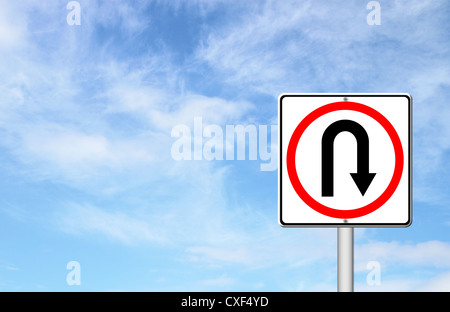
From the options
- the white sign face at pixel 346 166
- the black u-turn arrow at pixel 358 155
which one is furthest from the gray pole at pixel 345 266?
the black u-turn arrow at pixel 358 155

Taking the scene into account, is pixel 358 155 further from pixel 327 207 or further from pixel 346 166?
pixel 327 207

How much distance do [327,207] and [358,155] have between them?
48 cm

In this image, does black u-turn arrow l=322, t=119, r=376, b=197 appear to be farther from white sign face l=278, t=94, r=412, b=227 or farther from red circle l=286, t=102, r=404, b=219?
red circle l=286, t=102, r=404, b=219

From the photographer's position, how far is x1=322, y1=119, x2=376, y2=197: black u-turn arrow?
3721 millimetres

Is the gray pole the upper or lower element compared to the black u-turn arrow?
lower

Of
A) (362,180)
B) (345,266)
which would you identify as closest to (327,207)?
(362,180)

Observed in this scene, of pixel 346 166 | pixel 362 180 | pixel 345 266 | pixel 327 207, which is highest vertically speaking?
pixel 346 166

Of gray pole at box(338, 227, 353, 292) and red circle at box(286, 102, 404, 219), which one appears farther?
red circle at box(286, 102, 404, 219)

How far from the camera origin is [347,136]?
3.76 m

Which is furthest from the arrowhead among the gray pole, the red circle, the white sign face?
the gray pole

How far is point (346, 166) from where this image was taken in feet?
12.2
